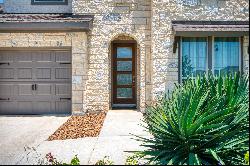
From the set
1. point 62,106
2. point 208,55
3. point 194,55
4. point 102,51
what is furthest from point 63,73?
point 208,55

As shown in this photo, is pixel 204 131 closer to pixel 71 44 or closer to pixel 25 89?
pixel 71 44

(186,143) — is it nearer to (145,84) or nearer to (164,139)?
(164,139)

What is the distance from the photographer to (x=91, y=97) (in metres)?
11.4

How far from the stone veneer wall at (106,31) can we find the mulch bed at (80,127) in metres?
0.98

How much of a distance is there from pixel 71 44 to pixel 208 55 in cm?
491

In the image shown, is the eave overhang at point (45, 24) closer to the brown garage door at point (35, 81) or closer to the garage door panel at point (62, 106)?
the brown garage door at point (35, 81)

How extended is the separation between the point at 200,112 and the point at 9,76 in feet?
28.4

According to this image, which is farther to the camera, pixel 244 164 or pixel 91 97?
pixel 91 97

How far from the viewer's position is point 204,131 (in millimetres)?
4398

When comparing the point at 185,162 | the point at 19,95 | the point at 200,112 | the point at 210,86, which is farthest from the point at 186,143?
the point at 19,95

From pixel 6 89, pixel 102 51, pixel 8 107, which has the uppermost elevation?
pixel 102 51

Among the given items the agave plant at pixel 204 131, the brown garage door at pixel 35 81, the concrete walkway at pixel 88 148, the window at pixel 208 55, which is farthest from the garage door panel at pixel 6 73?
the agave plant at pixel 204 131

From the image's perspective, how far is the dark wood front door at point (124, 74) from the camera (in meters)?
12.6

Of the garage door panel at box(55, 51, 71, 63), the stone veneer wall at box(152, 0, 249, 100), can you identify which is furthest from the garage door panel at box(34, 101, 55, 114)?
the stone veneer wall at box(152, 0, 249, 100)
